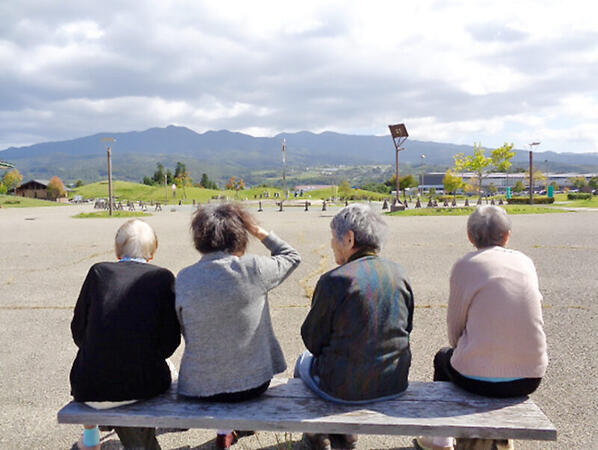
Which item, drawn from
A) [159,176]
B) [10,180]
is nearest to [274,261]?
[10,180]

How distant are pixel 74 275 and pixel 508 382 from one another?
7.86 m

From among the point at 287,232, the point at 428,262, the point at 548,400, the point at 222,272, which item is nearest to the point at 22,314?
the point at 222,272

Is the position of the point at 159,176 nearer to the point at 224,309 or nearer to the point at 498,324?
the point at 224,309

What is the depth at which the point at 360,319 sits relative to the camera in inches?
90.4

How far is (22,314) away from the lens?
591cm

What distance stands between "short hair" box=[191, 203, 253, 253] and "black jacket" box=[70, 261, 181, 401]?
0.31 metres

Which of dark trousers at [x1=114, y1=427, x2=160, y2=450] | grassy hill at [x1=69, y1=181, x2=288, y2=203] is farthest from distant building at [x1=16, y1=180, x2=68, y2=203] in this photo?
dark trousers at [x1=114, y1=427, x2=160, y2=450]

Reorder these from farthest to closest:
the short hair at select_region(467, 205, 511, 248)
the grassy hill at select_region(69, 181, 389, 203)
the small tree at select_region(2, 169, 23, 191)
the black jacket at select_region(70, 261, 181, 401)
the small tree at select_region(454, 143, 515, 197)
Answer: the small tree at select_region(2, 169, 23, 191)
the grassy hill at select_region(69, 181, 389, 203)
the small tree at select_region(454, 143, 515, 197)
the short hair at select_region(467, 205, 511, 248)
the black jacket at select_region(70, 261, 181, 401)

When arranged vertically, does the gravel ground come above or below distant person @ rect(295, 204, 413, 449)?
below

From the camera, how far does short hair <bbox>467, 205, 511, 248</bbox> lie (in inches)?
103

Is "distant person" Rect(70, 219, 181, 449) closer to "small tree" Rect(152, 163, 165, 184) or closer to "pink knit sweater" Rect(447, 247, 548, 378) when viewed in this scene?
"pink knit sweater" Rect(447, 247, 548, 378)

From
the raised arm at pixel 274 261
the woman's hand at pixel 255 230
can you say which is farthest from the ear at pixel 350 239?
the woman's hand at pixel 255 230

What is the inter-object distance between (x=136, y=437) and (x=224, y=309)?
92cm

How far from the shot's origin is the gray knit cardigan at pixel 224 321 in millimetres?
2322
